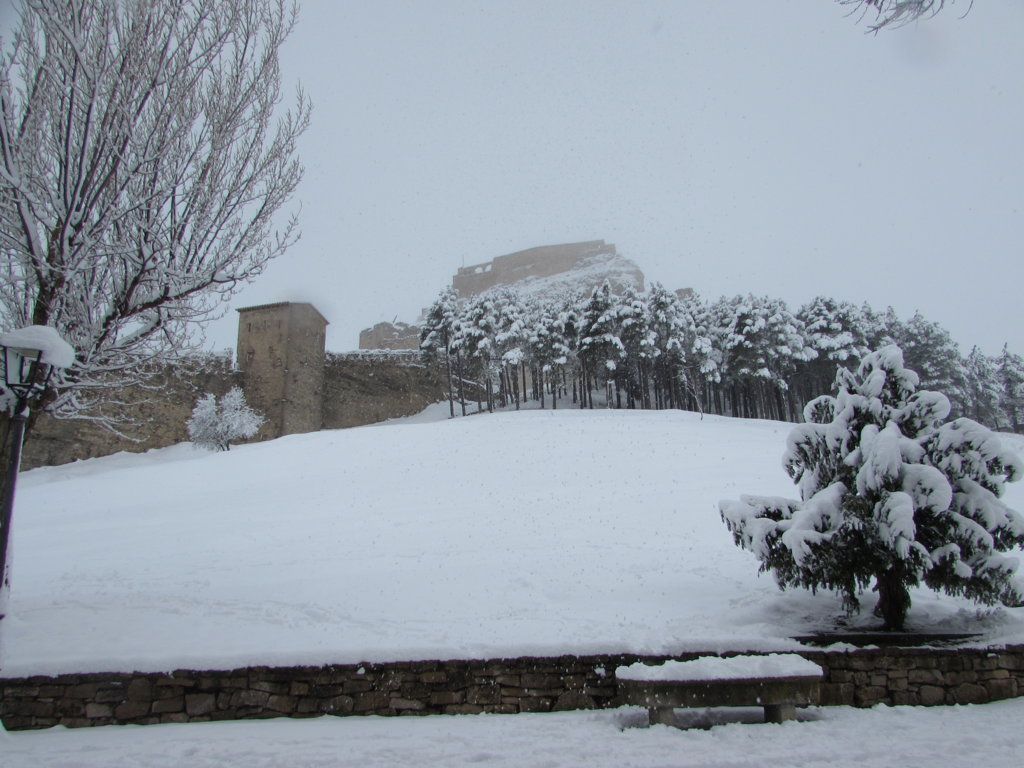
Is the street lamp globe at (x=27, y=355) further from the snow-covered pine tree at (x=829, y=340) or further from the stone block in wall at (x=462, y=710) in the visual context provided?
the snow-covered pine tree at (x=829, y=340)

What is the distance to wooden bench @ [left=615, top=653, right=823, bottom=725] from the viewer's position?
15.0 feet

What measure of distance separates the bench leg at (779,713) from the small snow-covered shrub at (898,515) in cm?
134

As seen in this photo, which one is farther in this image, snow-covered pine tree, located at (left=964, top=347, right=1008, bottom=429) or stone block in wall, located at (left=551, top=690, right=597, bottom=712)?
snow-covered pine tree, located at (left=964, top=347, right=1008, bottom=429)

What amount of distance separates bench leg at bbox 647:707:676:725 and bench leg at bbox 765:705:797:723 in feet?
2.57

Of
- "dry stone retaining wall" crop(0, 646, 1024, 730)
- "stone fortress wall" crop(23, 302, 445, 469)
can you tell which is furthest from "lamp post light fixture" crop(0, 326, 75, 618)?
"stone fortress wall" crop(23, 302, 445, 469)

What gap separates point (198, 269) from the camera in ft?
22.2

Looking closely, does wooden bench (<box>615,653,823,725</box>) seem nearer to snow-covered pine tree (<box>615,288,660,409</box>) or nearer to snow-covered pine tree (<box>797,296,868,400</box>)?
snow-covered pine tree (<box>615,288,660,409</box>)

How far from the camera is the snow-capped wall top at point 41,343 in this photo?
192 inches

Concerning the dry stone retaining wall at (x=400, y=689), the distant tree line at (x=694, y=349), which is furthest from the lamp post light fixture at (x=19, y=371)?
the distant tree line at (x=694, y=349)

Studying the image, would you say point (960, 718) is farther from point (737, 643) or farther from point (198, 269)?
point (198, 269)

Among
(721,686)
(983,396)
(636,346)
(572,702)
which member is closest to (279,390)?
(636,346)

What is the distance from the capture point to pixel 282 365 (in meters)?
37.1

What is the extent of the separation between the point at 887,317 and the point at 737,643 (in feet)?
140

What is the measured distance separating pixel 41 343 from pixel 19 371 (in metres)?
0.32
